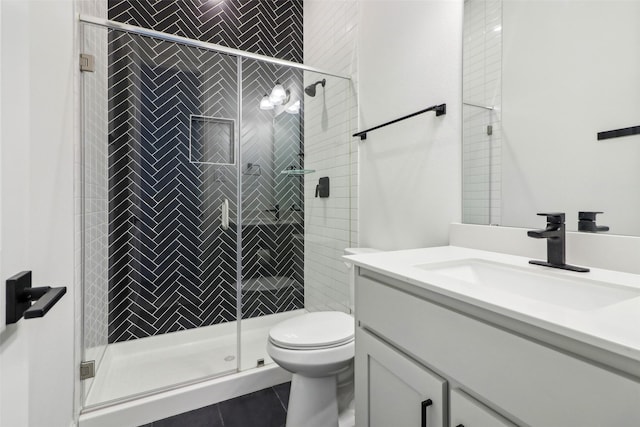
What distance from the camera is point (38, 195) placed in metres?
0.91

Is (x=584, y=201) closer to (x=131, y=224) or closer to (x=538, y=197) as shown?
(x=538, y=197)

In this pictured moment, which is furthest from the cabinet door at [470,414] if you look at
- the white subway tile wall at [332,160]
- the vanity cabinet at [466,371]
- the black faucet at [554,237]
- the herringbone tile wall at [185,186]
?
the herringbone tile wall at [185,186]

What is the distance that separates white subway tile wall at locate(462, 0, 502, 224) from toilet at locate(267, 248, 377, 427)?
81cm

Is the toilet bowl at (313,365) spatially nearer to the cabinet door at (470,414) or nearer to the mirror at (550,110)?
the cabinet door at (470,414)

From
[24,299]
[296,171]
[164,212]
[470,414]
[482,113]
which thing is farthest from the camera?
[296,171]

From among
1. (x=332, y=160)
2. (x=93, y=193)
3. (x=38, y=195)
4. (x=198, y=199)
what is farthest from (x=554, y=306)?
(x=198, y=199)

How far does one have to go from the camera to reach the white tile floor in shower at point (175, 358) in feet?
5.49

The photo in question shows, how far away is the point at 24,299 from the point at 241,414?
4.58ft

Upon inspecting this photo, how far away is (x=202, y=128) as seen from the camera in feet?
7.16

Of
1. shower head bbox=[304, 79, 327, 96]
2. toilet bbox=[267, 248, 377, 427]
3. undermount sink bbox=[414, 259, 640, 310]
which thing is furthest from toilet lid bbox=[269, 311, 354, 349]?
shower head bbox=[304, 79, 327, 96]

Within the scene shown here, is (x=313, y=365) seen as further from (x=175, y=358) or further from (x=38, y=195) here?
(x=175, y=358)

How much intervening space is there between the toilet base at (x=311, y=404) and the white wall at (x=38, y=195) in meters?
0.88

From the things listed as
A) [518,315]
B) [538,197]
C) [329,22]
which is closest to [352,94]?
[329,22]

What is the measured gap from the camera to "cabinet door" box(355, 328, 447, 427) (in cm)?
72
